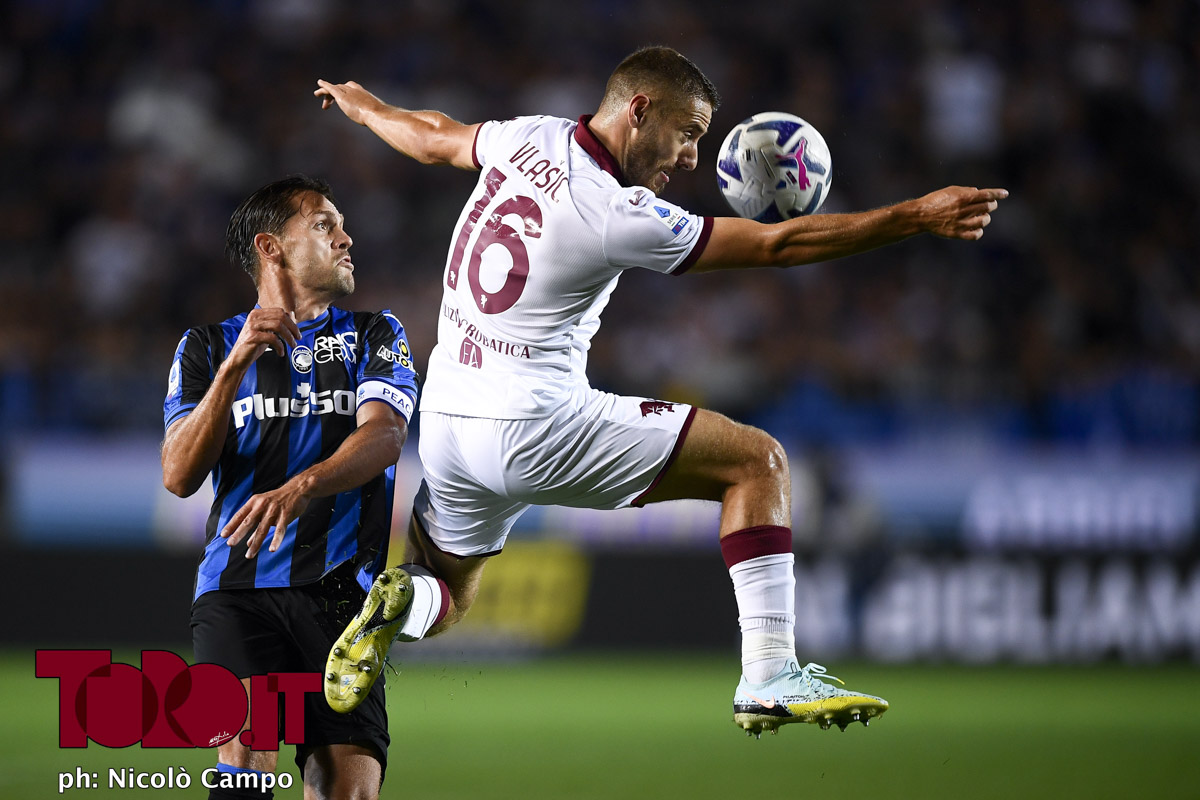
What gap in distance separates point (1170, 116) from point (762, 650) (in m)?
12.7

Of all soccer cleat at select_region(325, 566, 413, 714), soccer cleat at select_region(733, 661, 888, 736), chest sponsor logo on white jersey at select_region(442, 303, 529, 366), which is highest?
chest sponsor logo on white jersey at select_region(442, 303, 529, 366)

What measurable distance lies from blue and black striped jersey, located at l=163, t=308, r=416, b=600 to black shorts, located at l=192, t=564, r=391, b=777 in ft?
0.16

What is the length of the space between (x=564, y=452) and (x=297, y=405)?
3.01 feet

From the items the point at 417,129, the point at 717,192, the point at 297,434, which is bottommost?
the point at 297,434

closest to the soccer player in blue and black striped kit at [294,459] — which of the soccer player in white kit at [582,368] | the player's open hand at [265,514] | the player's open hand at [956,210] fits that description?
the player's open hand at [265,514]

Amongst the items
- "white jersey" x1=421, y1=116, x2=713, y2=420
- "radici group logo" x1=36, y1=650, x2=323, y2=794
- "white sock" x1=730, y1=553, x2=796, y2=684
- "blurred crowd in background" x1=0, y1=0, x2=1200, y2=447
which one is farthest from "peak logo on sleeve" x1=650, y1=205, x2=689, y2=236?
"blurred crowd in background" x1=0, y1=0, x2=1200, y2=447

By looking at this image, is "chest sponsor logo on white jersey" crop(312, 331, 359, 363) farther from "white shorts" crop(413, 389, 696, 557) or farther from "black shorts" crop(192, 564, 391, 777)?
"black shorts" crop(192, 564, 391, 777)

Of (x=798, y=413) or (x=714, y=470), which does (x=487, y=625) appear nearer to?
(x=798, y=413)

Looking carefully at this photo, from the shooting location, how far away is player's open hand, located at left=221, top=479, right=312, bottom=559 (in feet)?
13.0

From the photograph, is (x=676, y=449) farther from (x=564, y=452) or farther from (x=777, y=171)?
(x=777, y=171)

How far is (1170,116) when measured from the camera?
1517 cm

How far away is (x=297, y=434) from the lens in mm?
4375

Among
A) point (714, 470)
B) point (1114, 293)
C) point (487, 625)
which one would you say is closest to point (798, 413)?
point (487, 625)

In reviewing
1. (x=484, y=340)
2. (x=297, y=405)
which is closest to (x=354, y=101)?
(x=484, y=340)
